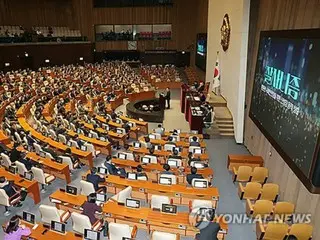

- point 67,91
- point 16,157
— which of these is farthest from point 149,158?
point 67,91

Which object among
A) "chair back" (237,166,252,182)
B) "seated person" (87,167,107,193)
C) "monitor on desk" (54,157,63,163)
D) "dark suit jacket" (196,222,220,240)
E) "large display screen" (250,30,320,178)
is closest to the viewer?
"dark suit jacket" (196,222,220,240)

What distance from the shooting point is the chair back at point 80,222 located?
767 centimetres

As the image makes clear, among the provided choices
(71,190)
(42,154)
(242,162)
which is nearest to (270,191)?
(242,162)

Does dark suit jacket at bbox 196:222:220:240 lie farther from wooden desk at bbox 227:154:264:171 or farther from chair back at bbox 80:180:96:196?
wooden desk at bbox 227:154:264:171

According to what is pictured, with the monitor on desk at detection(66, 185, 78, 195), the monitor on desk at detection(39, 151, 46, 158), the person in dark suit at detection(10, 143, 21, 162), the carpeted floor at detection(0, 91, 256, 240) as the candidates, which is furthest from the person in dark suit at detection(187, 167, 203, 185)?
the person in dark suit at detection(10, 143, 21, 162)

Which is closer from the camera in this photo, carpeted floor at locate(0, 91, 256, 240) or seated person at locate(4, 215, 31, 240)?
seated person at locate(4, 215, 31, 240)

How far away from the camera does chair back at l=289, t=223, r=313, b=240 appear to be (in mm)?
7652

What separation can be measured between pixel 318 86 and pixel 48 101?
60.2ft

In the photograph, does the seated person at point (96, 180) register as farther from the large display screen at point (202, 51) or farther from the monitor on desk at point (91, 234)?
the large display screen at point (202, 51)

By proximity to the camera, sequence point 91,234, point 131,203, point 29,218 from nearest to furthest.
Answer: point 91,234
point 29,218
point 131,203

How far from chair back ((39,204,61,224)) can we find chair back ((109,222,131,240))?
1.65 m

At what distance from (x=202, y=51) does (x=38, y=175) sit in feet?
78.6

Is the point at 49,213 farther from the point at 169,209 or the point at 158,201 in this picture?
the point at 169,209

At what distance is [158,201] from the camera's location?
8.76 metres
